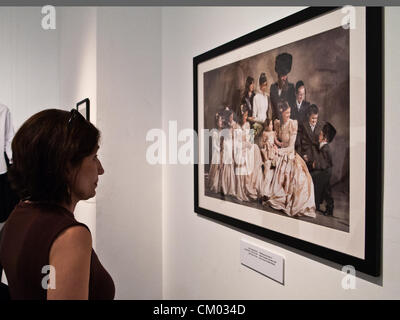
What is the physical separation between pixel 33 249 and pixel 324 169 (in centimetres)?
75

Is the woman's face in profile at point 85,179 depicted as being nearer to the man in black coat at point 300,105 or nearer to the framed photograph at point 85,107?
the man in black coat at point 300,105

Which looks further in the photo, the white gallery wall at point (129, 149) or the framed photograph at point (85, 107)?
the framed photograph at point (85, 107)

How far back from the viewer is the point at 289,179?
1.05 meters

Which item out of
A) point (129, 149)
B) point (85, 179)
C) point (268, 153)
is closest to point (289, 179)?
point (268, 153)

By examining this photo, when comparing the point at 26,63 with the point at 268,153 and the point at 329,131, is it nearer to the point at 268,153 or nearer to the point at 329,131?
the point at 268,153

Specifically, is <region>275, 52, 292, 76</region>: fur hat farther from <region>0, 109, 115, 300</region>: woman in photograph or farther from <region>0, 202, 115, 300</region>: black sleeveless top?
<region>0, 202, 115, 300</region>: black sleeveless top

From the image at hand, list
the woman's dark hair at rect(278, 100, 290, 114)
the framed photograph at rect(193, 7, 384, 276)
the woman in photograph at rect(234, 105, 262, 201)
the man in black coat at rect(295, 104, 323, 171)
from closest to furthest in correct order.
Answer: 1. the framed photograph at rect(193, 7, 384, 276)
2. the man in black coat at rect(295, 104, 323, 171)
3. the woman's dark hair at rect(278, 100, 290, 114)
4. the woman in photograph at rect(234, 105, 262, 201)

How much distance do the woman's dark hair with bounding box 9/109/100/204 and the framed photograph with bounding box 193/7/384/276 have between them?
23.6 inches

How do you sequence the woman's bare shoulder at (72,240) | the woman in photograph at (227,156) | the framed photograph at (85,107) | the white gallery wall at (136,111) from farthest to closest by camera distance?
the framed photograph at (85,107), the white gallery wall at (136,111), the woman in photograph at (227,156), the woman's bare shoulder at (72,240)

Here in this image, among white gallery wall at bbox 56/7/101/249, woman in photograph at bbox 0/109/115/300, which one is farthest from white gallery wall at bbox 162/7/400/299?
woman in photograph at bbox 0/109/115/300

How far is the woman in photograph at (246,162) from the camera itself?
3.91 ft

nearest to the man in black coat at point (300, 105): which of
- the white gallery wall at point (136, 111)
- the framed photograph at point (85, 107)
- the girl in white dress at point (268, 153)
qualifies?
the girl in white dress at point (268, 153)

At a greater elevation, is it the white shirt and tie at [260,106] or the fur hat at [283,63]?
the fur hat at [283,63]

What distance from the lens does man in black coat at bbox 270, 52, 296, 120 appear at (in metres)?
1.04
